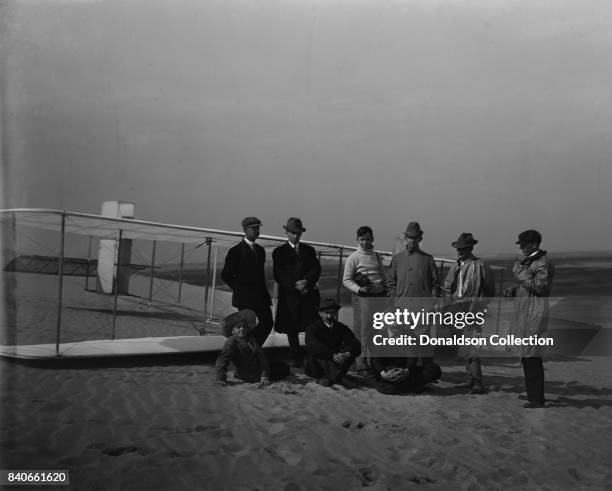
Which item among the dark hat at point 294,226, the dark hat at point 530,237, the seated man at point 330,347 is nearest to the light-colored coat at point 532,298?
the dark hat at point 530,237

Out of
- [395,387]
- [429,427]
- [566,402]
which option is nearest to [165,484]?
[429,427]

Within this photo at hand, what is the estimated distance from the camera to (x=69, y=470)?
348 centimetres

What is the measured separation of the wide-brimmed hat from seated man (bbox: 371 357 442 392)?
130 cm

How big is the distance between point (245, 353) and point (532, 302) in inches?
109

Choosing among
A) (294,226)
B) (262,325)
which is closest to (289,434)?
(262,325)

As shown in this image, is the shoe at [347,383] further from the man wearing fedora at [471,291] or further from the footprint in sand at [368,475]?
the footprint in sand at [368,475]

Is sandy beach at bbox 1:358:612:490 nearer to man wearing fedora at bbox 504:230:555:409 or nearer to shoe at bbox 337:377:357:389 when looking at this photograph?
shoe at bbox 337:377:357:389

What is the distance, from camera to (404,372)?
6008 millimetres

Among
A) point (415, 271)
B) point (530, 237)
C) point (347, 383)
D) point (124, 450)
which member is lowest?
point (347, 383)

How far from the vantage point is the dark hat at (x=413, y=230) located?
6.32m

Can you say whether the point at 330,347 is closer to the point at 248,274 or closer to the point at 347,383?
the point at 347,383

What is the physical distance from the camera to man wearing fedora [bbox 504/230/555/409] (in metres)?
5.34

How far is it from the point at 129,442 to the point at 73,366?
2949mm

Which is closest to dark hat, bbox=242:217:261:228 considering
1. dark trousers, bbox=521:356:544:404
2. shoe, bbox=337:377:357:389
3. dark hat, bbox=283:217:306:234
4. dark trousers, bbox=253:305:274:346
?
dark hat, bbox=283:217:306:234
